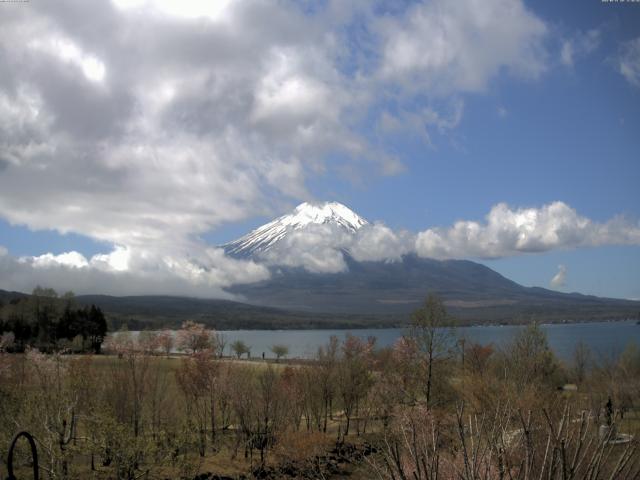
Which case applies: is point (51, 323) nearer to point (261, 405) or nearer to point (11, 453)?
point (261, 405)

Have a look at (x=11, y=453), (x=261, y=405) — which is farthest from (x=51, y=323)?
(x=11, y=453)

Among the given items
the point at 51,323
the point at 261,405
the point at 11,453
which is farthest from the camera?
the point at 51,323

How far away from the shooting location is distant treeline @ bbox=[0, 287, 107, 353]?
271ft

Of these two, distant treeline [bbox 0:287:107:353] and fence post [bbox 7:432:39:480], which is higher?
fence post [bbox 7:432:39:480]

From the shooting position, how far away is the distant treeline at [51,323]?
82.7 m

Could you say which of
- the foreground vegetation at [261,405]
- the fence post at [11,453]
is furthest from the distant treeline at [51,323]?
the fence post at [11,453]

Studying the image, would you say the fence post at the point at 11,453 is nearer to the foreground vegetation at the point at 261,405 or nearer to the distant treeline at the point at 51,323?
the foreground vegetation at the point at 261,405

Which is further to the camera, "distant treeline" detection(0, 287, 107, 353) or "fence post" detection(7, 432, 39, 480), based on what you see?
"distant treeline" detection(0, 287, 107, 353)

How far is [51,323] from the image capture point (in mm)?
86125

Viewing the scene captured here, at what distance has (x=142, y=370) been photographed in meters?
32.0

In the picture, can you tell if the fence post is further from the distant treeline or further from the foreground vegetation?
the distant treeline

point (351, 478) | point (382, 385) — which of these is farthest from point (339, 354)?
point (351, 478)

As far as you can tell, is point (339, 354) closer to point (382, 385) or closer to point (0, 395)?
point (382, 385)

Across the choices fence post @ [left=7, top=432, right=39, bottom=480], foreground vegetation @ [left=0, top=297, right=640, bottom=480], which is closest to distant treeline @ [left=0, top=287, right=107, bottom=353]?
foreground vegetation @ [left=0, top=297, right=640, bottom=480]
